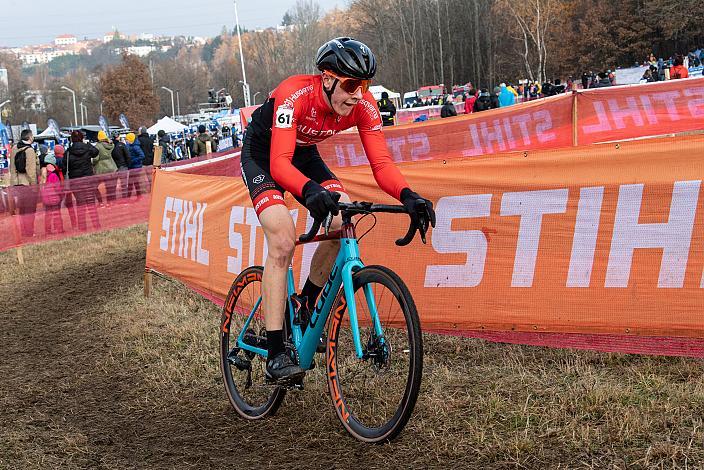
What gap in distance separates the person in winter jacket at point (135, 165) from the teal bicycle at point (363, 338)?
1235 cm

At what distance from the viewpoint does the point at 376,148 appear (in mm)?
4602

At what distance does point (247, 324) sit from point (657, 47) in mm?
72309

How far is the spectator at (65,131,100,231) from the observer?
49.1 feet

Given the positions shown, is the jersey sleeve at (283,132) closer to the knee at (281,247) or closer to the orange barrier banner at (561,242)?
the knee at (281,247)

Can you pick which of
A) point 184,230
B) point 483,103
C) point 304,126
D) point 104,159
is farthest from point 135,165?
point 304,126

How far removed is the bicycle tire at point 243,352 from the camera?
16.2 feet

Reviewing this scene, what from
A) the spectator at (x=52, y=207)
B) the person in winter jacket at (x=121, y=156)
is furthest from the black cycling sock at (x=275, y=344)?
the person in winter jacket at (x=121, y=156)

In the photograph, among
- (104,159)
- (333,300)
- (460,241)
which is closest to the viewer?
(333,300)

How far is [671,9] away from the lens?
203ft

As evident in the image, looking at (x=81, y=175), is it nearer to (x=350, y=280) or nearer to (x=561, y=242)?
(x=561, y=242)

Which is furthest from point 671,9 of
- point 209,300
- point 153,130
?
point 209,300

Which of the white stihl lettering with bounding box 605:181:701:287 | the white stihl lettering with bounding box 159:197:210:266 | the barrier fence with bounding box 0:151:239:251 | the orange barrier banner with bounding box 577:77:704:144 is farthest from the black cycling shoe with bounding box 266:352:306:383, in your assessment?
the orange barrier banner with bounding box 577:77:704:144

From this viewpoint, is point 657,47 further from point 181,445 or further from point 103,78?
point 103,78

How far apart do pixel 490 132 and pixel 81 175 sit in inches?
369
